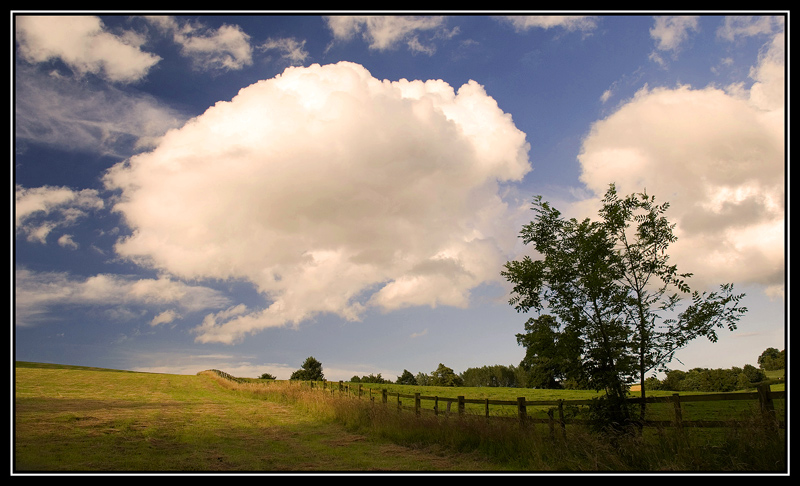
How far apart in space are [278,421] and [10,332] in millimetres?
14670

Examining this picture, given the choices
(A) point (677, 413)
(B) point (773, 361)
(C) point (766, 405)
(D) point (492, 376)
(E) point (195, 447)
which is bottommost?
(D) point (492, 376)

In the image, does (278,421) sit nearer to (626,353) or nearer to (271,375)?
(626,353)

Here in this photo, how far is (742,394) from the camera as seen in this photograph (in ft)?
27.9

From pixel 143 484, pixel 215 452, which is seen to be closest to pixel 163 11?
pixel 143 484

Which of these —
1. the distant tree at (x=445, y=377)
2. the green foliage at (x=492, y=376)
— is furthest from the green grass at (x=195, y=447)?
the green foliage at (x=492, y=376)

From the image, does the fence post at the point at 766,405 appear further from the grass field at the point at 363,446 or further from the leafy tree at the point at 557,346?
the leafy tree at the point at 557,346

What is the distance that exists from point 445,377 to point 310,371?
29919 millimetres

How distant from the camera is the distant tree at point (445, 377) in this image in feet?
315

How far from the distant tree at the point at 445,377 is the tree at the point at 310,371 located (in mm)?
24918

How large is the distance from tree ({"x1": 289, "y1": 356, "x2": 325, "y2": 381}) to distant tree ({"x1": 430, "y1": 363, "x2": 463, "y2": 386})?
24918 mm

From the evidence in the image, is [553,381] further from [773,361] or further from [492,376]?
[492,376]

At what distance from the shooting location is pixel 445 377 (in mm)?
96812

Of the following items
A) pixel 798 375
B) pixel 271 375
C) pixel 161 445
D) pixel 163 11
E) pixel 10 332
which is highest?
pixel 163 11

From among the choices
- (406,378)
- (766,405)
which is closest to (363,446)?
(766,405)
